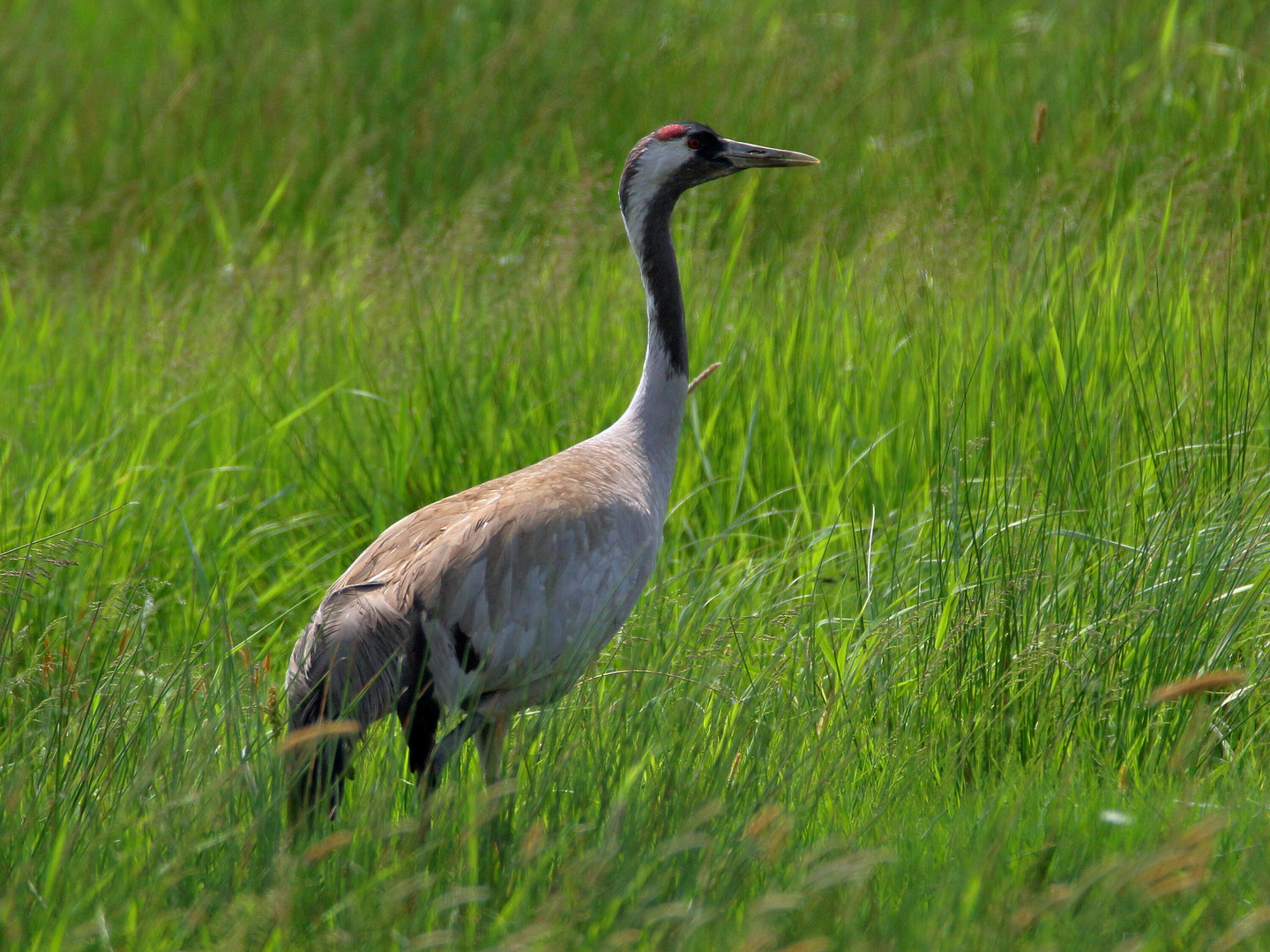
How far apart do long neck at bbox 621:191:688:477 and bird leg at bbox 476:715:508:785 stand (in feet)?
3.11

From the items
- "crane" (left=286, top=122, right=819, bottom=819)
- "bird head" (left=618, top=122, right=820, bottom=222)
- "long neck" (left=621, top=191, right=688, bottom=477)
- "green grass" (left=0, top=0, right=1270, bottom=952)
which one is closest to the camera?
"green grass" (left=0, top=0, right=1270, bottom=952)

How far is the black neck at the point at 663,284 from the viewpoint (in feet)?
13.9

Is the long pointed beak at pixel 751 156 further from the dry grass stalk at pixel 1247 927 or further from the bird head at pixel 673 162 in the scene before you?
the dry grass stalk at pixel 1247 927

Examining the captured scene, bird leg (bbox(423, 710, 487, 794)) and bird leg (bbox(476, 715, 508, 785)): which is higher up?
bird leg (bbox(423, 710, 487, 794))

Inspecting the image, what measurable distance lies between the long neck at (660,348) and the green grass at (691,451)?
13.8 inches

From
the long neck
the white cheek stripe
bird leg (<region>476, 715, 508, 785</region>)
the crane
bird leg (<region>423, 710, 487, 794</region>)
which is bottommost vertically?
bird leg (<region>476, 715, 508, 785</region>)

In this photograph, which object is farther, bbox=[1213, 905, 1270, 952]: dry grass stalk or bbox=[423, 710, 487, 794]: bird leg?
bbox=[423, 710, 487, 794]: bird leg

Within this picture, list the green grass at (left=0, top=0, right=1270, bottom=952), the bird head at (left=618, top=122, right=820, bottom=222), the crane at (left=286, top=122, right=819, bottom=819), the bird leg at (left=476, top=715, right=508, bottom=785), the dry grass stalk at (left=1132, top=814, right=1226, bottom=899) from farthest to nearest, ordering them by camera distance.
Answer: the bird head at (left=618, top=122, right=820, bottom=222)
the bird leg at (left=476, top=715, right=508, bottom=785)
the crane at (left=286, top=122, right=819, bottom=819)
the green grass at (left=0, top=0, right=1270, bottom=952)
the dry grass stalk at (left=1132, top=814, right=1226, bottom=899)

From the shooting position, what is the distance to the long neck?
420cm

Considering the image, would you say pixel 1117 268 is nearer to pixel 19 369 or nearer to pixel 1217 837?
pixel 1217 837

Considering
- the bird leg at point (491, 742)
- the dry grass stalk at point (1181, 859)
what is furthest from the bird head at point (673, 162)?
the dry grass stalk at point (1181, 859)

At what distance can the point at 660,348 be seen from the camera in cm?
423

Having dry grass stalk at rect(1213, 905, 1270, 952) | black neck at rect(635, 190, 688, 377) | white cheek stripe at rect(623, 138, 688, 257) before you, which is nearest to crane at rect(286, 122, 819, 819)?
black neck at rect(635, 190, 688, 377)

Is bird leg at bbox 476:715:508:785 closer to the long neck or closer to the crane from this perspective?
the crane
